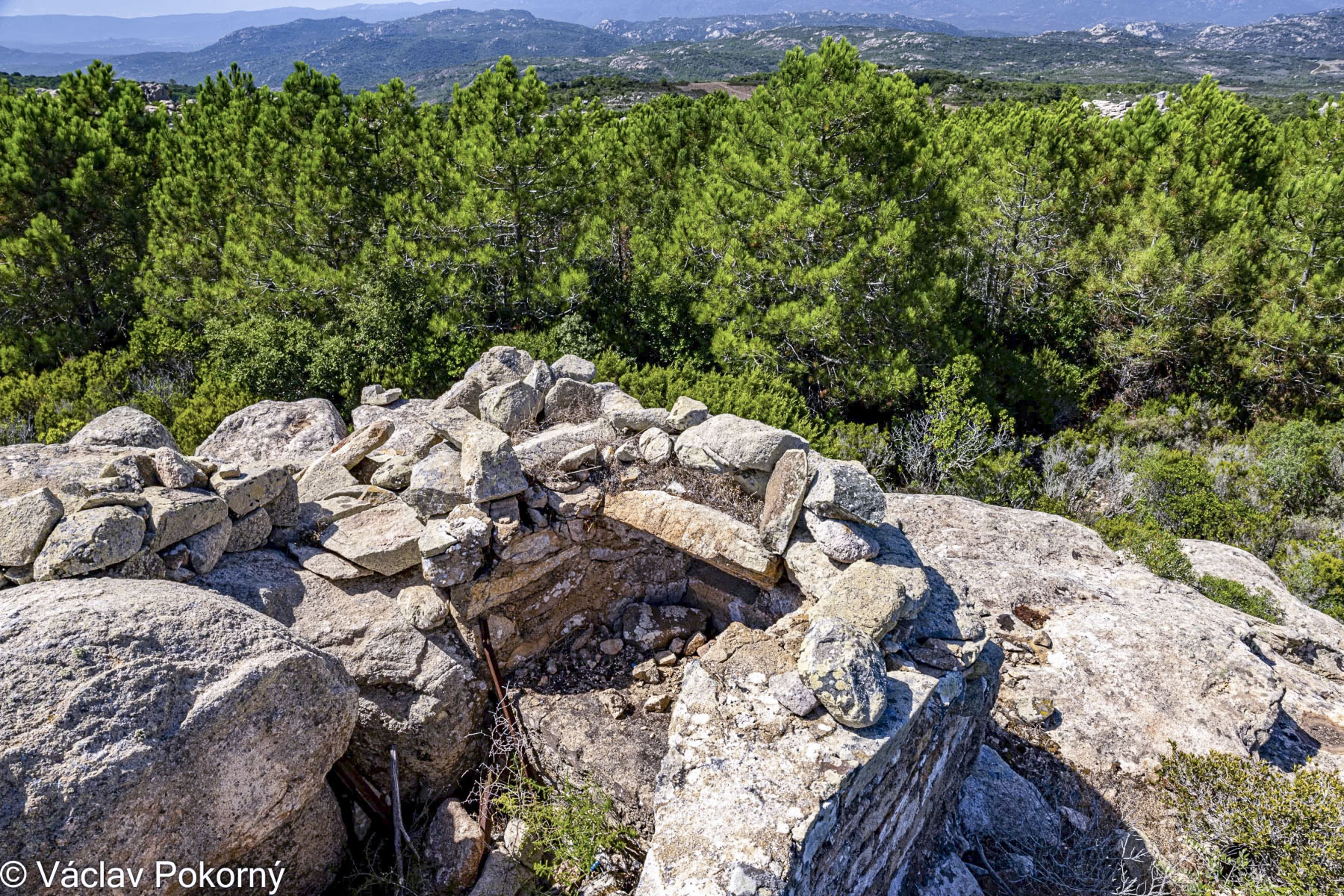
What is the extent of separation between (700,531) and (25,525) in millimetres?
4756

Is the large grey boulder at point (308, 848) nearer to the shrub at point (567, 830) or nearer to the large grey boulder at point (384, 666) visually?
the large grey boulder at point (384, 666)

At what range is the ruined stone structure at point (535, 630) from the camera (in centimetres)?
366

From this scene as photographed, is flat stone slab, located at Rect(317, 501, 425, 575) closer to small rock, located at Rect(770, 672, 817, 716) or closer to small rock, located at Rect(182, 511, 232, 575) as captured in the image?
small rock, located at Rect(182, 511, 232, 575)

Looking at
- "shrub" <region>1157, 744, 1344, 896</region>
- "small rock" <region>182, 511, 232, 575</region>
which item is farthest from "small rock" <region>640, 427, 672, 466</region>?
"shrub" <region>1157, 744, 1344, 896</region>

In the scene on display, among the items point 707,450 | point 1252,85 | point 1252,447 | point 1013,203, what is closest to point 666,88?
point 1013,203

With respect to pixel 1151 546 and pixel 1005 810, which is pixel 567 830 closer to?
pixel 1005 810

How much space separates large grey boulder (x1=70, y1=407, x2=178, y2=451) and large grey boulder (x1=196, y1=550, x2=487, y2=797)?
2.52 m

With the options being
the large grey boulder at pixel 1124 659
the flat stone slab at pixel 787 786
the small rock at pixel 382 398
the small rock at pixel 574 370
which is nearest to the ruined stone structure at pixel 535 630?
the flat stone slab at pixel 787 786

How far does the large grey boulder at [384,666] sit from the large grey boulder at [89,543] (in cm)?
62

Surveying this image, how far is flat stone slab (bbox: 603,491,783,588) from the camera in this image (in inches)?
224

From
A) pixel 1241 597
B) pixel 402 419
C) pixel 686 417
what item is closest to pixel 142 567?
pixel 402 419

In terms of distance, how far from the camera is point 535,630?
6.12m

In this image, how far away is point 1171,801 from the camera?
545 centimetres

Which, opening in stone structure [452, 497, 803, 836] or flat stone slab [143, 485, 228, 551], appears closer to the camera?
flat stone slab [143, 485, 228, 551]
